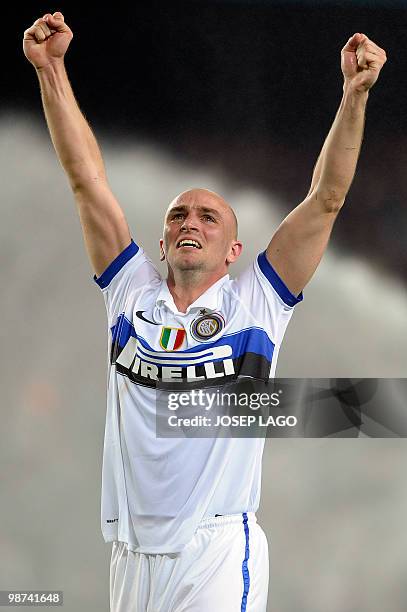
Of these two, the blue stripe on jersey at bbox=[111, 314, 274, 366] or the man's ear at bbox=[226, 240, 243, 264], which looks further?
the man's ear at bbox=[226, 240, 243, 264]

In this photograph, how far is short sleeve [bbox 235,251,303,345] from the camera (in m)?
2.59

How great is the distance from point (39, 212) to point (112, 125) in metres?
0.47

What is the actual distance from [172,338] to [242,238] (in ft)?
4.53

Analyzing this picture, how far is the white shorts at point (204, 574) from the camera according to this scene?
2334 mm

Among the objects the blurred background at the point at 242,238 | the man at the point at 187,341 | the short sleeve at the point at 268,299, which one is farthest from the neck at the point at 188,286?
the blurred background at the point at 242,238

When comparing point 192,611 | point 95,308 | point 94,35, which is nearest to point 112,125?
point 94,35

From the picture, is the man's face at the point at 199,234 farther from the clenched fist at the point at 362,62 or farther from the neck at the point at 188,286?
the clenched fist at the point at 362,62

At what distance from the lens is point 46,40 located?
8.77ft

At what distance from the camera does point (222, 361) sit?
255cm

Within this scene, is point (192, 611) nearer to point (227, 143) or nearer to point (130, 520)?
point (130, 520)

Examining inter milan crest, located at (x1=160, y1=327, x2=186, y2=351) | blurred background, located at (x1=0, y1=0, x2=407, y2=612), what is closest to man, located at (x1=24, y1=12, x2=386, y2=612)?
inter milan crest, located at (x1=160, y1=327, x2=186, y2=351)

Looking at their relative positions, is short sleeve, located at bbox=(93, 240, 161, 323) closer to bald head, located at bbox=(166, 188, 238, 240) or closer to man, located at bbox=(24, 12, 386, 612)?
man, located at bbox=(24, 12, 386, 612)

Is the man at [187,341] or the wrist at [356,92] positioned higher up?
the wrist at [356,92]

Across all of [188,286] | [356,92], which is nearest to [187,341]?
[188,286]
